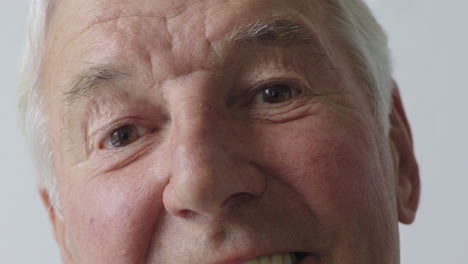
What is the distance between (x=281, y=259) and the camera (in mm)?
1450

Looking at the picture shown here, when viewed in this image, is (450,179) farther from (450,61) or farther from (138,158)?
(138,158)

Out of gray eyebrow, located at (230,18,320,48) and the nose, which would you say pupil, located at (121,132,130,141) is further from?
gray eyebrow, located at (230,18,320,48)

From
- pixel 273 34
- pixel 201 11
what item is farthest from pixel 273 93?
pixel 201 11

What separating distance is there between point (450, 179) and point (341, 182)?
1377 millimetres

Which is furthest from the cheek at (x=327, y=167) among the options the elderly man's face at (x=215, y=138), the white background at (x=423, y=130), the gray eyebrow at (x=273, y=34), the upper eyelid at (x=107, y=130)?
the white background at (x=423, y=130)

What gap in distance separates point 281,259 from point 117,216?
1.16 feet

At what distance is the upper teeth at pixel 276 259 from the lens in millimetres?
1424

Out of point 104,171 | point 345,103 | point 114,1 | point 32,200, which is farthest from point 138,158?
point 32,200

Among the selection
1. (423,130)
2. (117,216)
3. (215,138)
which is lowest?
(423,130)

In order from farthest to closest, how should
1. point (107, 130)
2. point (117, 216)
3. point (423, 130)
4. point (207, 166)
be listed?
point (423, 130) → point (107, 130) → point (117, 216) → point (207, 166)

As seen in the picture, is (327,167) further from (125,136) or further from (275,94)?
(125,136)

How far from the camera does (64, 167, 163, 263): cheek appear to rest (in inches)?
58.9

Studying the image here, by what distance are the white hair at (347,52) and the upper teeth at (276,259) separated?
1.49 feet

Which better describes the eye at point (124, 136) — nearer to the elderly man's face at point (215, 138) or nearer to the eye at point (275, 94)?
the elderly man's face at point (215, 138)
